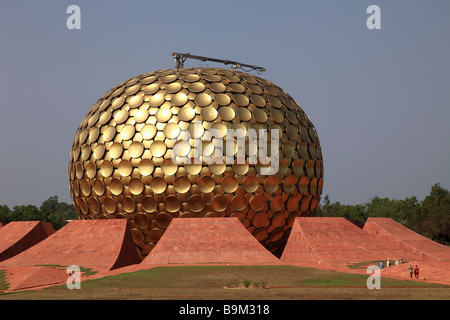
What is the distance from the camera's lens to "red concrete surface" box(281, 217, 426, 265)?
70.8ft

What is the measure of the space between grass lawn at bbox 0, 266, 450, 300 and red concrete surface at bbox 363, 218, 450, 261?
7.73 metres

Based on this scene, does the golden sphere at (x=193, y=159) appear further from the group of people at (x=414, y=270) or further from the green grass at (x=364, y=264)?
the group of people at (x=414, y=270)

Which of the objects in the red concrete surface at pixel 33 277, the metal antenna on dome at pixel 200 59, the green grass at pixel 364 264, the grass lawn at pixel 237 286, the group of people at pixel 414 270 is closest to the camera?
the grass lawn at pixel 237 286

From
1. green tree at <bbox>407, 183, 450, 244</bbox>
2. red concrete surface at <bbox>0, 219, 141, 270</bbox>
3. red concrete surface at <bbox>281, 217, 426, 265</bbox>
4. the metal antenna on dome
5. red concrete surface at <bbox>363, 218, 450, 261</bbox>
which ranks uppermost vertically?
the metal antenna on dome

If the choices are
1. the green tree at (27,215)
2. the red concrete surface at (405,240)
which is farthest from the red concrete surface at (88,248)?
the green tree at (27,215)

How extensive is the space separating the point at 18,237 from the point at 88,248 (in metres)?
6.28

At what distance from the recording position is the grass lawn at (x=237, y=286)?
13.1 m

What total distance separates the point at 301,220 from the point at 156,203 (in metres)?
7.04

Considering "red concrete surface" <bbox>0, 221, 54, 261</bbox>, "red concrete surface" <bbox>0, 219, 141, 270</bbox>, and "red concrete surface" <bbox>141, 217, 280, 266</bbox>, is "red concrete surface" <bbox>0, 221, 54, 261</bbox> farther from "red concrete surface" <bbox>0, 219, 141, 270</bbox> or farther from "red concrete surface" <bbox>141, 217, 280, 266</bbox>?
"red concrete surface" <bbox>141, 217, 280, 266</bbox>

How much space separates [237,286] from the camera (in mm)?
14859

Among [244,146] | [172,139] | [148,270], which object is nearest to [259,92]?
[244,146]

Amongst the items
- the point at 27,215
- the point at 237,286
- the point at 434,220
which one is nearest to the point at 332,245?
the point at 237,286

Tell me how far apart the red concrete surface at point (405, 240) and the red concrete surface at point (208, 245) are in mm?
7940

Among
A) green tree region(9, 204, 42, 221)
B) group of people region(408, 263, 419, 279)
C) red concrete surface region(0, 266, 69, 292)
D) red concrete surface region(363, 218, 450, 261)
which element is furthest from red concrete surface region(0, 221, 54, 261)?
green tree region(9, 204, 42, 221)
